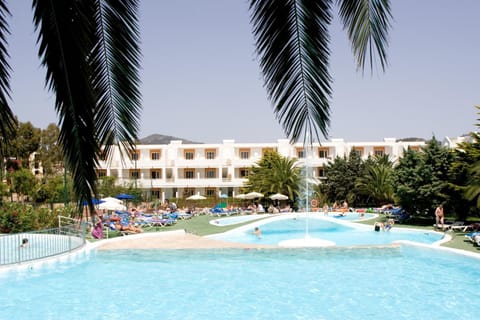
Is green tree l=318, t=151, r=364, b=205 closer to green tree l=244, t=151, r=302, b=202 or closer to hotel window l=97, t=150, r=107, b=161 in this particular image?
green tree l=244, t=151, r=302, b=202

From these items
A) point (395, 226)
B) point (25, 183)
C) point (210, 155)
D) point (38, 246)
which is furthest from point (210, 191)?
point (38, 246)

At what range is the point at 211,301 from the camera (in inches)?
437

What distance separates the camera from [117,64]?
2932 millimetres

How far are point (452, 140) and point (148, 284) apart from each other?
48.9 meters

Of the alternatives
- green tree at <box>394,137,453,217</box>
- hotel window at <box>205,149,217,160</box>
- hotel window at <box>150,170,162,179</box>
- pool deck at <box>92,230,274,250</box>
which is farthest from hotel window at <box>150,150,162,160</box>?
pool deck at <box>92,230,274,250</box>

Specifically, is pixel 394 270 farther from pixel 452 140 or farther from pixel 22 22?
pixel 452 140

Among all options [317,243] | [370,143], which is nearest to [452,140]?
[370,143]

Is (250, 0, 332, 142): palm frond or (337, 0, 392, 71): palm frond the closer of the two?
(337, 0, 392, 71): palm frond

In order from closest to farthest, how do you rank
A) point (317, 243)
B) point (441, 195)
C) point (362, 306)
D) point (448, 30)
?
point (448, 30), point (362, 306), point (317, 243), point (441, 195)

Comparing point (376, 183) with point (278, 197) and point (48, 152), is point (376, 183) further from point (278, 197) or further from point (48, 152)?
point (48, 152)

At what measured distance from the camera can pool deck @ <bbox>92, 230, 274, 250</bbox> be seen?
17.0 metres

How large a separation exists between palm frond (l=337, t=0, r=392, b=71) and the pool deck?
14.7 meters

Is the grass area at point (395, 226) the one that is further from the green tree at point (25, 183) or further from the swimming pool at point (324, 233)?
the green tree at point (25, 183)

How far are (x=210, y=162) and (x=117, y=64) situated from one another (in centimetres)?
5458
